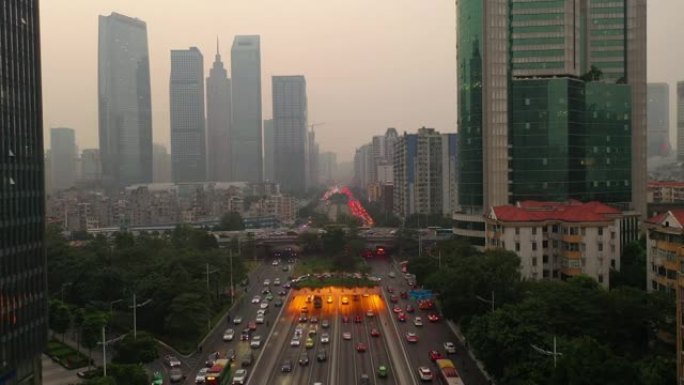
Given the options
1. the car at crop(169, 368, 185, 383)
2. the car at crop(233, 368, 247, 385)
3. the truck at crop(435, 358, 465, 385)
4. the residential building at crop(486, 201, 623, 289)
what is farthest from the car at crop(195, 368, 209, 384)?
the residential building at crop(486, 201, 623, 289)

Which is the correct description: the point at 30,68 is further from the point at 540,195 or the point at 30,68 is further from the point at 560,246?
the point at 540,195

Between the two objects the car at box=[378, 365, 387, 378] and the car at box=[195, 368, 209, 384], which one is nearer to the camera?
the car at box=[195, 368, 209, 384]

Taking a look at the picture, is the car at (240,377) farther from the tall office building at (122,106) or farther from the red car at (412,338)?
the tall office building at (122,106)

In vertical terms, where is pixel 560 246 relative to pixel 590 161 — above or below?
below

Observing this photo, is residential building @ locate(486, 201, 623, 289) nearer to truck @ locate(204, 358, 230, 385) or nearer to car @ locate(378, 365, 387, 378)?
car @ locate(378, 365, 387, 378)

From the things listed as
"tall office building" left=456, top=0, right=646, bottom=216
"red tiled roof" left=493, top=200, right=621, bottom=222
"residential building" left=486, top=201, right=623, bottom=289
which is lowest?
"residential building" left=486, top=201, right=623, bottom=289

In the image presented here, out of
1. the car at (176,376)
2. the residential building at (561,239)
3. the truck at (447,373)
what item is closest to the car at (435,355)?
the truck at (447,373)

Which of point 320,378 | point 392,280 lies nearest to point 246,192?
point 392,280

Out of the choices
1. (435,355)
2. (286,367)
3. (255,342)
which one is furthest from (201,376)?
(435,355)

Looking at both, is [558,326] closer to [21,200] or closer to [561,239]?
[561,239]
